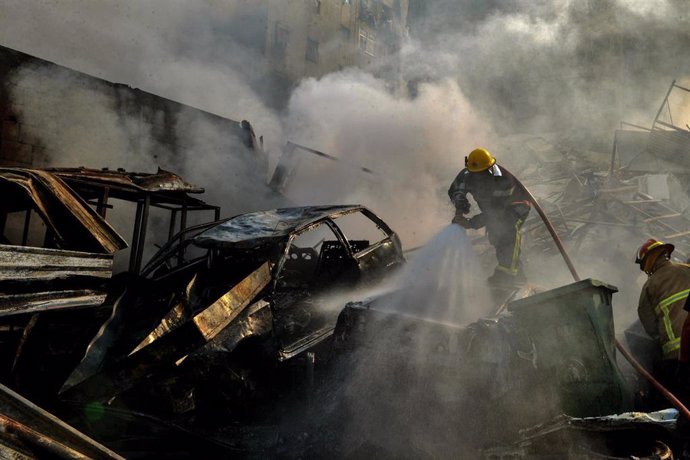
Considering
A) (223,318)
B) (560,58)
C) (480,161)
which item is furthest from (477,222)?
(560,58)

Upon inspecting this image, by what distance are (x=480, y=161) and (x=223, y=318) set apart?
11.6ft

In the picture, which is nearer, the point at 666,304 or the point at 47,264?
the point at 47,264

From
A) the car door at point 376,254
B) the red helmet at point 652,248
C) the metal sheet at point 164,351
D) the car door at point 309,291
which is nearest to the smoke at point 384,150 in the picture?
the car door at point 376,254

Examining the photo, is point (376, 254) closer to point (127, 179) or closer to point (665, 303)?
point (665, 303)

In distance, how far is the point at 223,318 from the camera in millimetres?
3295

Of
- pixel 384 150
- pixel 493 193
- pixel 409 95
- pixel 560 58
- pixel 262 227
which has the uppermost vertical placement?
pixel 560 58

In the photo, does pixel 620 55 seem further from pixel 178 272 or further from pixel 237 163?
pixel 178 272

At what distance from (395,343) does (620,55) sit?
30867 millimetres

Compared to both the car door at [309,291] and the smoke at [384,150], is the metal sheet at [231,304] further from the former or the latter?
the smoke at [384,150]

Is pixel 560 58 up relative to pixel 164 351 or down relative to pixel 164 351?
up

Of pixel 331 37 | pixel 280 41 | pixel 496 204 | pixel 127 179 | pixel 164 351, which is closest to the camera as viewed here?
pixel 164 351

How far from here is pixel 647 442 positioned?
93.0 inches

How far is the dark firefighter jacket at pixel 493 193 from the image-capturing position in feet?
16.7

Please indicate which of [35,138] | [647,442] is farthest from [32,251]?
[35,138]
